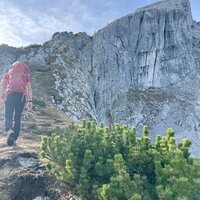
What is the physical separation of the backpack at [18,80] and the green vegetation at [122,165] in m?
4.07

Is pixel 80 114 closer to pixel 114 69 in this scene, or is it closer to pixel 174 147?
pixel 114 69

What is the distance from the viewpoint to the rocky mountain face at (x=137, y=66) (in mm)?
40469

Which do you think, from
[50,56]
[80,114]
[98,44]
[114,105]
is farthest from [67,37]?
[80,114]

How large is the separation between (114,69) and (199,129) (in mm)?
13093

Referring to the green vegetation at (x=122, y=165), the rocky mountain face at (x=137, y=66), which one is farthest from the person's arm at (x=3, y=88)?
the rocky mountain face at (x=137, y=66)

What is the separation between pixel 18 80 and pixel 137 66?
36673 mm

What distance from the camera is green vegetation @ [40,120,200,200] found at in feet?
25.1

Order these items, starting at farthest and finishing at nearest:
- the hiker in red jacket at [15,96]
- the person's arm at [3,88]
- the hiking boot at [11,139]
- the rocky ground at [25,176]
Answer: the person's arm at [3,88] < the hiker in red jacket at [15,96] < the hiking boot at [11,139] < the rocky ground at [25,176]

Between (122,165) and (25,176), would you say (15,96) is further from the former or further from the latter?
(122,165)

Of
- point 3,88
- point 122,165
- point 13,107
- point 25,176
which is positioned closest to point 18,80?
point 3,88

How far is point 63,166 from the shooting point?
1018cm

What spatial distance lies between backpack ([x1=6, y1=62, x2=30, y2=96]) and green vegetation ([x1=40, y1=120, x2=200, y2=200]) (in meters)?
4.07

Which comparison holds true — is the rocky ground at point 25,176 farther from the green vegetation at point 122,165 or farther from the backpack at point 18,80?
the backpack at point 18,80

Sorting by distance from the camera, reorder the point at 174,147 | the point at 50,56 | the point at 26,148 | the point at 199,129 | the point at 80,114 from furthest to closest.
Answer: the point at 199,129
the point at 50,56
the point at 80,114
the point at 26,148
the point at 174,147
